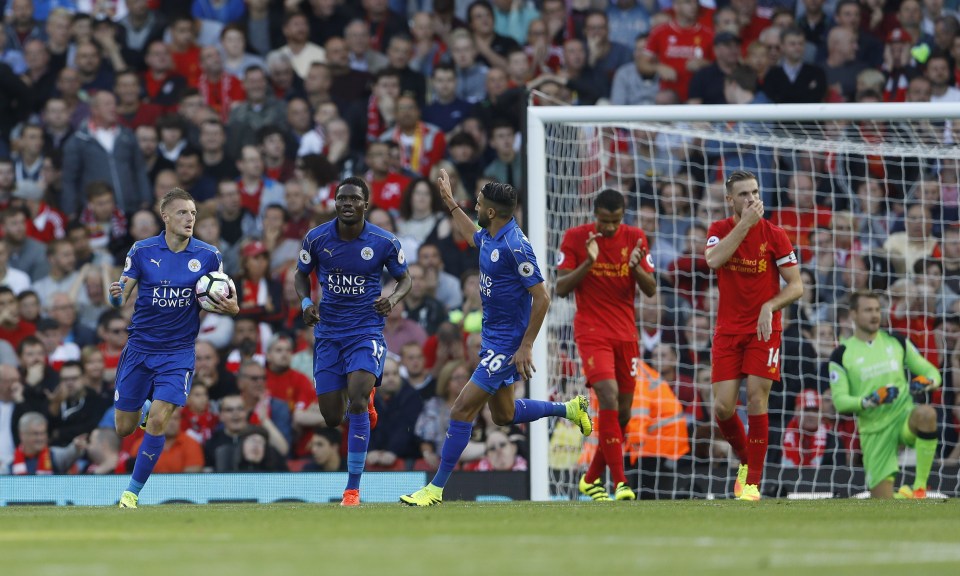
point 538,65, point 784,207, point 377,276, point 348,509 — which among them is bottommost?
point 348,509

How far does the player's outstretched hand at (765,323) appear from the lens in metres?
11.4

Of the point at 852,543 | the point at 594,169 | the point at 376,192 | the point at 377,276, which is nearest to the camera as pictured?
the point at 852,543

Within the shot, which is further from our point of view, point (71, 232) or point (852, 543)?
point (71, 232)

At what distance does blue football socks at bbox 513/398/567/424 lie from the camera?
11453 mm

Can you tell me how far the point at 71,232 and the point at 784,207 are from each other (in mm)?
8187

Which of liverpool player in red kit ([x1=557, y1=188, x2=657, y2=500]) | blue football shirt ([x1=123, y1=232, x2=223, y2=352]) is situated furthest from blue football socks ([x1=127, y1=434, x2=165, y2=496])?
liverpool player in red kit ([x1=557, y1=188, x2=657, y2=500])

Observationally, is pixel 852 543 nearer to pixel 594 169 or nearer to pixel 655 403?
pixel 655 403

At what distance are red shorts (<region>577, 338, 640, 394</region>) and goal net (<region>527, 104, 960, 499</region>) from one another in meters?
1.06

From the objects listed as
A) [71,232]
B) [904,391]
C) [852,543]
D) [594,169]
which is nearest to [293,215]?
[71,232]

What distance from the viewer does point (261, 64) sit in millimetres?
19219

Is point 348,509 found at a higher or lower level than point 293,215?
lower

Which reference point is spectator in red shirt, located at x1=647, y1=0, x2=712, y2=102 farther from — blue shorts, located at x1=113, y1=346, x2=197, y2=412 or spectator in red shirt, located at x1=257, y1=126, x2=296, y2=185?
blue shorts, located at x1=113, y1=346, x2=197, y2=412

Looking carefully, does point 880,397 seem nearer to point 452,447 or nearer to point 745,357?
point 745,357

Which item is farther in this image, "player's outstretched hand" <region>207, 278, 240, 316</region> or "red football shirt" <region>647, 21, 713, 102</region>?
"red football shirt" <region>647, 21, 713, 102</region>
